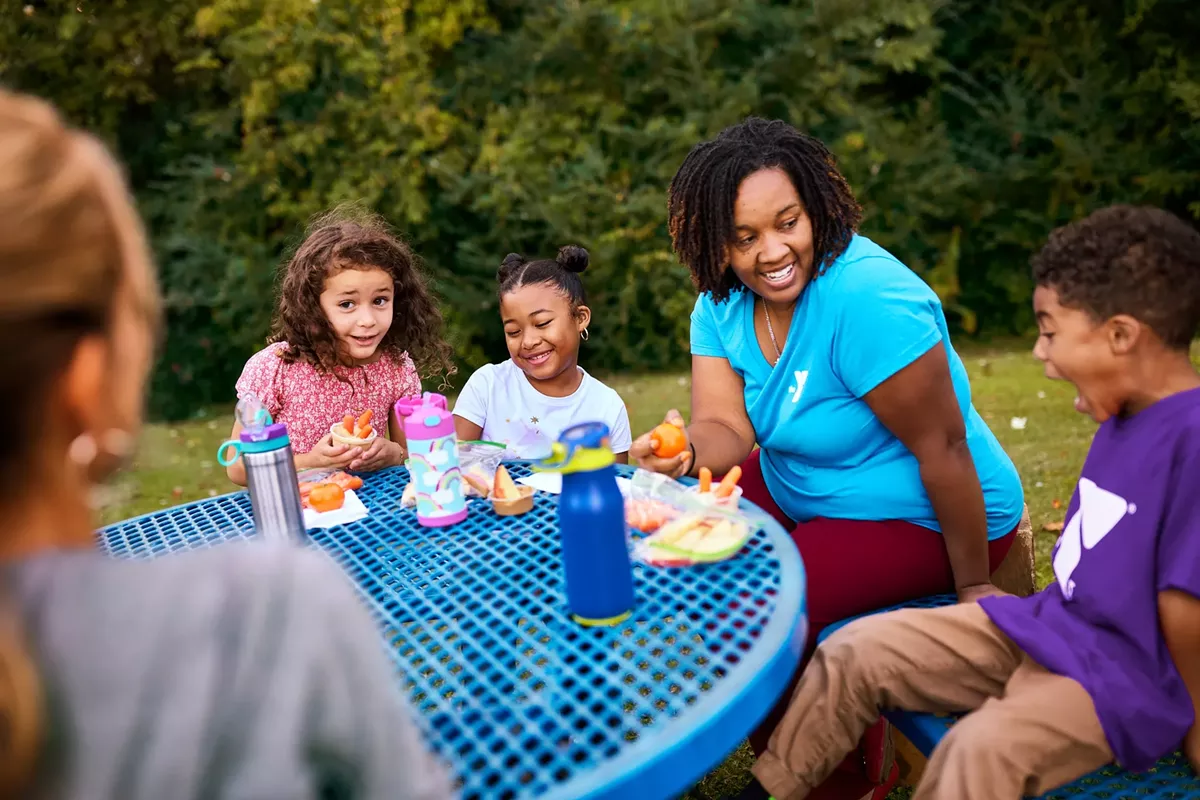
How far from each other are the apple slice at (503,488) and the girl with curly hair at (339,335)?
0.90 m

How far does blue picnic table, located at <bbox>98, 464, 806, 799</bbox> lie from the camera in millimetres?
1161

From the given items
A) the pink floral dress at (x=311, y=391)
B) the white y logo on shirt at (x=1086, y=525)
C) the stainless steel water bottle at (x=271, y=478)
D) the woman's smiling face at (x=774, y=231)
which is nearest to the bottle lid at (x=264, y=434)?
the stainless steel water bottle at (x=271, y=478)

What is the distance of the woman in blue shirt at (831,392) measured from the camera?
2.14 meters

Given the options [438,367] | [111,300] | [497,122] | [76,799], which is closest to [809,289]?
[438,367]

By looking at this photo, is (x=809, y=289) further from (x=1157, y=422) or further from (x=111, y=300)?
(x=111, y=300)

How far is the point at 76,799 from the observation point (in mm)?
758

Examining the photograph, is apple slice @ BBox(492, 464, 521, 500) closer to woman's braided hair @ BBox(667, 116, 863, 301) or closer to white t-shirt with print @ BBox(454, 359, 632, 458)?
woman's braided hair @ BBox(667, 116, 863, 301)

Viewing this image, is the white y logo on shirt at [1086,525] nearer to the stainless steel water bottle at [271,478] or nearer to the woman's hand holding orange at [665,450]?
the woman's hand holding orange at [665,450]

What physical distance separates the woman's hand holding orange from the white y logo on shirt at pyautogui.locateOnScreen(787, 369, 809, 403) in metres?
0.35

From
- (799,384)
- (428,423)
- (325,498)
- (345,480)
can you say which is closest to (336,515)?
(325,498)

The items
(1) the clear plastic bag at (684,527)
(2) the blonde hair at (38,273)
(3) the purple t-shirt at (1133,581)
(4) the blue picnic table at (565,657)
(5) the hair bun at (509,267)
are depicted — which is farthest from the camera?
(5) the hair bun at (509,267)

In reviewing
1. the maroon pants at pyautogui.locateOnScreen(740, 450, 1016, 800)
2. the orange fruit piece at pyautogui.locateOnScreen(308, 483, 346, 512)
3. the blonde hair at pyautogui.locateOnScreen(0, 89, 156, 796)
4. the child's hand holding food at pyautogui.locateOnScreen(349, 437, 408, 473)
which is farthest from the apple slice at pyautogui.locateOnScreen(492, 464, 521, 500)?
the blonde hair at pyautogui.locateOnScreen(0, 89, 156, 796)

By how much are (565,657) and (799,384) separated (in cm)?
119

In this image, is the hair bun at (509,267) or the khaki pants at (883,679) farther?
the hair bun at (509,267)
